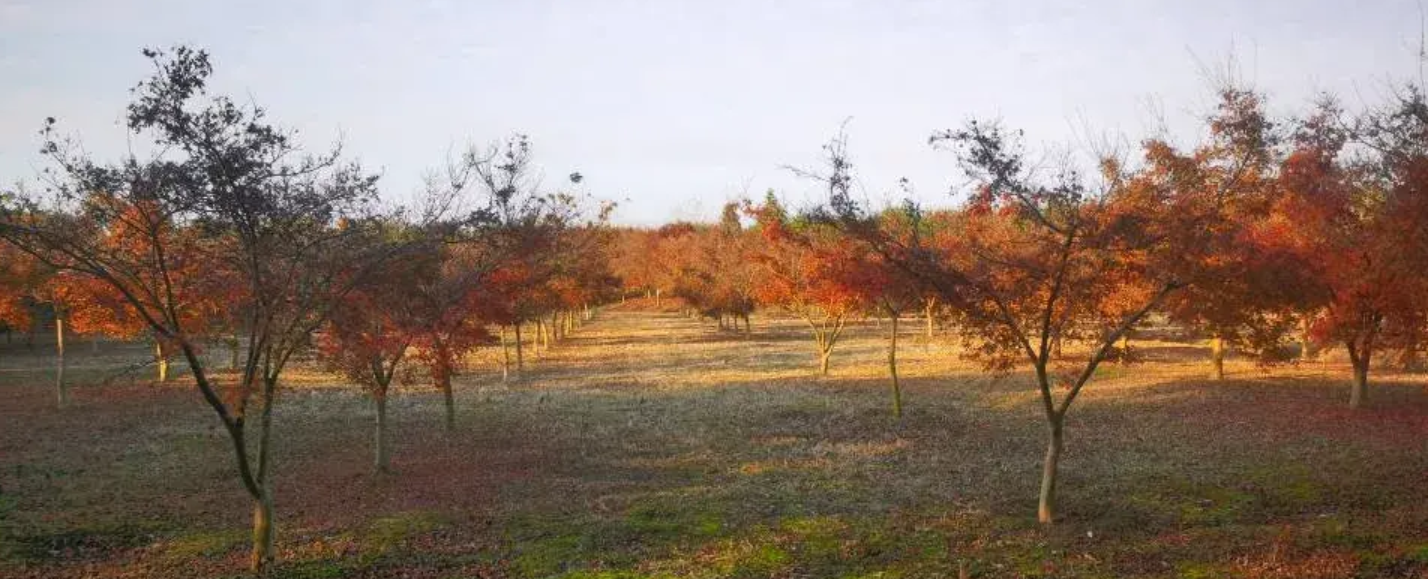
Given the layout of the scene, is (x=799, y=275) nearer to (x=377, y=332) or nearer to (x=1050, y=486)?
(x=377, y=332)

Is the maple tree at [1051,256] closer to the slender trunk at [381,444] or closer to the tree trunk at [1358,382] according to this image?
the slender trunk at [381,444]

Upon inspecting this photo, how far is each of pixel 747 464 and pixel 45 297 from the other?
2428cm

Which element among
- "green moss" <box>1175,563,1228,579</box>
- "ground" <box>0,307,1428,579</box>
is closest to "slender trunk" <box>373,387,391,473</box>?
"ground" <box>0,307,1428,579</box>

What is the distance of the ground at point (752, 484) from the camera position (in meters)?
11.3

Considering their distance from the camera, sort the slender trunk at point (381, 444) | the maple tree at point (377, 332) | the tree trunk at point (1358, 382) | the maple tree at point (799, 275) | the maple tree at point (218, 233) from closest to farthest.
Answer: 1. the maple tree at point (218, 233)
2. the maple tree at point (377, 332)
3. the slender trunk at point (381, 444)
4. the tree trunk at point (1358, 382)
5. the maple tree at point (799, 275)

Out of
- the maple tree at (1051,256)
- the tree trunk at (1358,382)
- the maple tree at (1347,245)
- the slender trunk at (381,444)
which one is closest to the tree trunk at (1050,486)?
the maple tree at (1051,256)

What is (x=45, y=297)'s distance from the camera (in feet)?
94.4

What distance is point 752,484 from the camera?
16125 mm

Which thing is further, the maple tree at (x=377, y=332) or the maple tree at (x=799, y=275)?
the maple tree at (x=799, y=275)

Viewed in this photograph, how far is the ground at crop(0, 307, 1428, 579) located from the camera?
37.0ft

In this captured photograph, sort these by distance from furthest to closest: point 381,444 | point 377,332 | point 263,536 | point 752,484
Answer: point 381,444 < point 377,332 < point 752,484 < point 263,536

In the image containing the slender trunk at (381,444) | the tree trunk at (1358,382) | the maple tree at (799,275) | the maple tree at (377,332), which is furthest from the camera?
the maple tree at (799,275)

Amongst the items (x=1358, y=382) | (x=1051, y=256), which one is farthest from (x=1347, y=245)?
(x=1051, y=256)

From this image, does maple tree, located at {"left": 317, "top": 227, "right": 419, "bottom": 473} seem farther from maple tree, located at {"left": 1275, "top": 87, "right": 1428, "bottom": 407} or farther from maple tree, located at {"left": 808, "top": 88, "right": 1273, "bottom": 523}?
maple tree, located at {"left": 1275, "top": 87, "right": 1428, "bottom": 407}
